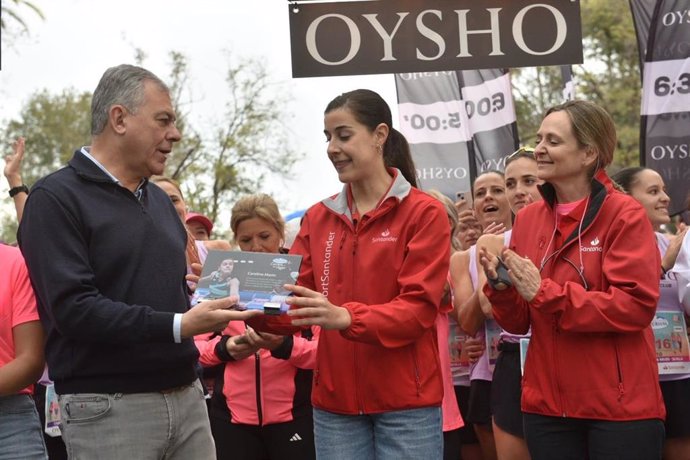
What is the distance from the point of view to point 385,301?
15.6 ft

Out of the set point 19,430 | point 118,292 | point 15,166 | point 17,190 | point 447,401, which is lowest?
point 447,401

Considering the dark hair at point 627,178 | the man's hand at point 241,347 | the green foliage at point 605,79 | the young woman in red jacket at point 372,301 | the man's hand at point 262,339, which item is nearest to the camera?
the young woman in red jacket at point 372,301

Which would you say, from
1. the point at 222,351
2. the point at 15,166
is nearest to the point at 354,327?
the point at 222,351

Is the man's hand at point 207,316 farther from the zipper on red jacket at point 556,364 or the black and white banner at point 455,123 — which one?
the black and white banner at point 455,123

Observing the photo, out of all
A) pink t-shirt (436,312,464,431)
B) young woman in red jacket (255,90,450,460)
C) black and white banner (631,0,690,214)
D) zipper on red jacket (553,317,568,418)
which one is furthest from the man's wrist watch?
black and white banner (631,0,690,214)

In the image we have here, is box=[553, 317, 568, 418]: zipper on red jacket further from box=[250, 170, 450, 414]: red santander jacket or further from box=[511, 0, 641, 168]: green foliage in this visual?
box=[511, 0, 641, 168]: green foliage

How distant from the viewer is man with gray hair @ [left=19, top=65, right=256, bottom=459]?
4.25 meters

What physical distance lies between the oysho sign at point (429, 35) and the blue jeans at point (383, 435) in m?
2.44

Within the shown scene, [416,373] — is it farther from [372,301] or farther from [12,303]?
[12,303]

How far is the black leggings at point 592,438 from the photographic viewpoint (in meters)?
4.77

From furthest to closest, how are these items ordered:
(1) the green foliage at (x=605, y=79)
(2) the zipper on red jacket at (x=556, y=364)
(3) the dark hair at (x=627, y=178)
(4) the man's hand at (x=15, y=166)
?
(1) the green foliage at (x=605, y=79), (3) the dark hair at (x=627, y=178), (4) the man's hand at (x=15, y=166), (2) the zipper on red jacket at (x=556, y=364)

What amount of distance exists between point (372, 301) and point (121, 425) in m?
1.23

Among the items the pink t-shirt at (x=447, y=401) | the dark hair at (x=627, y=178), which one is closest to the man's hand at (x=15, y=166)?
the pink t-shirt at (x=447, y=401)

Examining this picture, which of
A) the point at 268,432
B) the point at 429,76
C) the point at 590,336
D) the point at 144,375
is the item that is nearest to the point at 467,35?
the point at 590,336
